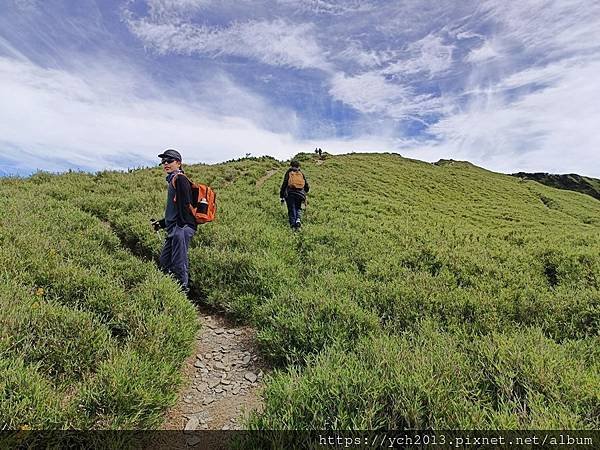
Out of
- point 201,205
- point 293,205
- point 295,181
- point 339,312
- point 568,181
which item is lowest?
point 339,312

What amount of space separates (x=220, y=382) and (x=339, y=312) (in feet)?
6.74

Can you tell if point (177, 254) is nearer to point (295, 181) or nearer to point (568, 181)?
point (295, 181)

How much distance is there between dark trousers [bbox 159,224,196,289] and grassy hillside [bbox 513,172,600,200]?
111623 mm

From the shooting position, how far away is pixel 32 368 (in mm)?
3607

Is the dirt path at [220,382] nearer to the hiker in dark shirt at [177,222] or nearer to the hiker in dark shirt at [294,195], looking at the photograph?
the hiker in dark shirt at [177,222]

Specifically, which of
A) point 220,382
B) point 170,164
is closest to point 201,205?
point 170,164

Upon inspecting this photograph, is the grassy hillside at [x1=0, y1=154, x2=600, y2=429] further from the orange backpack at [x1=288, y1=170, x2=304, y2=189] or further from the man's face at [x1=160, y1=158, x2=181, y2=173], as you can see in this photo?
the man's face at [x1=160, y1=158, x2=181, y2=173]

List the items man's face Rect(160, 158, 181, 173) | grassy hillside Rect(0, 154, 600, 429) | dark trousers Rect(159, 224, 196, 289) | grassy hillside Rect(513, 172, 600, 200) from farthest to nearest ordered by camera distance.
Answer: grassy hillside Rect(513, 172, 600, 200), man's face Rect(160, 158, 181, 173), dark trousers Rect(159, 224, 196, 289), grassy hillside Rect(0, 154, 600, 429)

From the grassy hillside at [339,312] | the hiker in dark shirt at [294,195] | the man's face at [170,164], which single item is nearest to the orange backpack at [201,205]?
the man's face at [170,164]

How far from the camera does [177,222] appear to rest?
752cm

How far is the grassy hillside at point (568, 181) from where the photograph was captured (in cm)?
9902

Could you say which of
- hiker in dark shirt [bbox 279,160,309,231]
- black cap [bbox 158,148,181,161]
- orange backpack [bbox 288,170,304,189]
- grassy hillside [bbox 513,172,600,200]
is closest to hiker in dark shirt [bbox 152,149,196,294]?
black cap [bbox 158,148,181,161]

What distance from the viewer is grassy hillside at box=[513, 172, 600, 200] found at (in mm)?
99019

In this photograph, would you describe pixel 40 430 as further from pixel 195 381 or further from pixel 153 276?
pixel 153 276
